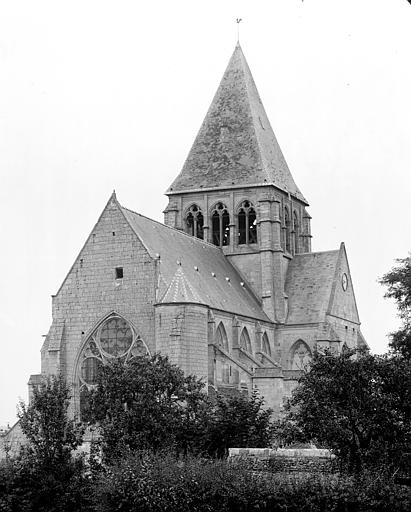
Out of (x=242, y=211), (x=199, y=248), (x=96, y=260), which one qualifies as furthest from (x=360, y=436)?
(x=242, y=211)

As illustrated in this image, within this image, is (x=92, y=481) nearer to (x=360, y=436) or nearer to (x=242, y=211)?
(x=360, y=436)

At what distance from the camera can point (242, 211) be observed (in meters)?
72.4

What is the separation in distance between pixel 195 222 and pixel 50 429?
39027mm

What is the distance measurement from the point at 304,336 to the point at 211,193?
11.8 m

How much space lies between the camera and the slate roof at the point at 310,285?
69.8m

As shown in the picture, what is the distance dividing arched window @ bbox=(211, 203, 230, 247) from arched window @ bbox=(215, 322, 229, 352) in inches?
480

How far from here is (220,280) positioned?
66.0 meters

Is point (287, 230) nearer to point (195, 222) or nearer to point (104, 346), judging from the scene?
point (195, 222)

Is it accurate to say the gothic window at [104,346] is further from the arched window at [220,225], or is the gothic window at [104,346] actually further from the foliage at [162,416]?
the arched window at [220,225]

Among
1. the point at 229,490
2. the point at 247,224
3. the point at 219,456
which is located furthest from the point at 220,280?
the point at 229,490

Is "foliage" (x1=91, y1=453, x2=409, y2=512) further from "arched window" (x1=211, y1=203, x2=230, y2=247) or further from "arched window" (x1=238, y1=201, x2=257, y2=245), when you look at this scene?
"arched window" (x1=211, y1=203, x2=230, y2=247)

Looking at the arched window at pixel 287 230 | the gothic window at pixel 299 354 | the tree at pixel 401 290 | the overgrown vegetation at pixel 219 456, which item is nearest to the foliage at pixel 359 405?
the overgrown vegetation at pixel 219 456

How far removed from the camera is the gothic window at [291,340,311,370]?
68.1m

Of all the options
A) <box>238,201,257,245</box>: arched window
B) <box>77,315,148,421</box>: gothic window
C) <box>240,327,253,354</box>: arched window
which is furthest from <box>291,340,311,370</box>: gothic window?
<box>77,315,148,421</box>: gothic window
